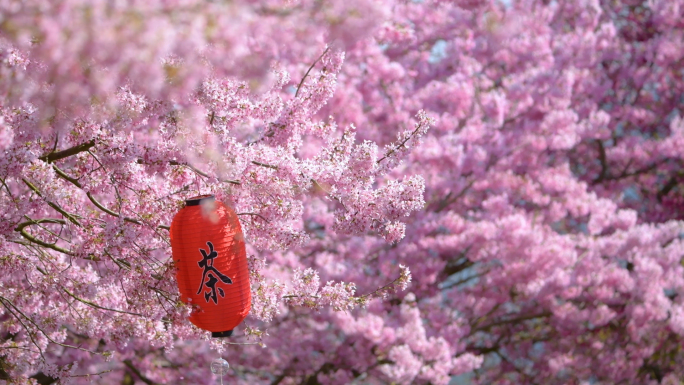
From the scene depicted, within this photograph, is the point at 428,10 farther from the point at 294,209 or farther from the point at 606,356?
the point at 294,209

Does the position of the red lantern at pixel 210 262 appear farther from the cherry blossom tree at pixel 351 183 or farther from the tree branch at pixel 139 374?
the tree branch at pixel 139 374

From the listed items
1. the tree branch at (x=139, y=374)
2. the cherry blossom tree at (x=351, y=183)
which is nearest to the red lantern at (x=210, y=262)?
the cherry blossom tree at (x=351, y=183)

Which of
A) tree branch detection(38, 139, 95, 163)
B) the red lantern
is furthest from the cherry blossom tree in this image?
the red lantern

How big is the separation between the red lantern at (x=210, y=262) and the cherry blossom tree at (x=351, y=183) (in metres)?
0.15

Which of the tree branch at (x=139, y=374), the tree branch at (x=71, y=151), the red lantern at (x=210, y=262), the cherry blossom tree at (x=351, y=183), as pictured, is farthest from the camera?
the tree branch at (x=139, y=374)

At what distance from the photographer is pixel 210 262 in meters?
2.99

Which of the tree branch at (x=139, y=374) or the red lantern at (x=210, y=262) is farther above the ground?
the tree branch at (x=139, y=374)

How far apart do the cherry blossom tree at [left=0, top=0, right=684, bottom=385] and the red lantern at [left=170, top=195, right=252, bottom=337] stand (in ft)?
0.48

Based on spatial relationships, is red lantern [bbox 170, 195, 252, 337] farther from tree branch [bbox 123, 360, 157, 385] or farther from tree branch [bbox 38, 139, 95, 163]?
tree branch [bbox 123, 360, 157, 385]

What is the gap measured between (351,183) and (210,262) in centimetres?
71

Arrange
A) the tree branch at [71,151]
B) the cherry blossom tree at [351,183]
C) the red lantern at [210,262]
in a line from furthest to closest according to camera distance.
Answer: the red lantern at [210,262]
the tree branch at [71,151]
the cherry blossom tree at [351,183]

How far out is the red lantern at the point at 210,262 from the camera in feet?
9.77

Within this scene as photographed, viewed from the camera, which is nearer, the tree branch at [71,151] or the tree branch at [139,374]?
the tree branch at [71,151]

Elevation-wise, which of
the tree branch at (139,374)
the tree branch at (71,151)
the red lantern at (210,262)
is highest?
the tree branch at (139,374)
